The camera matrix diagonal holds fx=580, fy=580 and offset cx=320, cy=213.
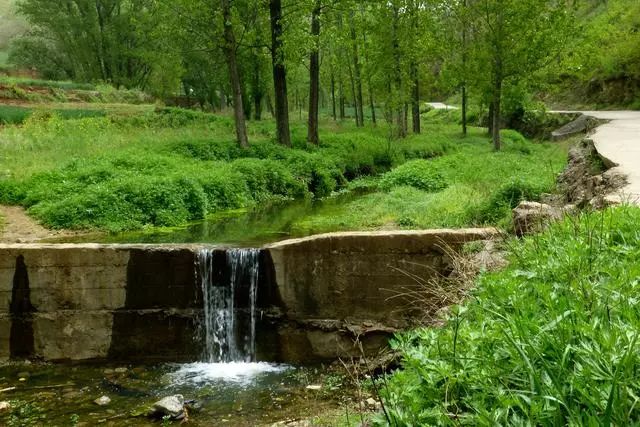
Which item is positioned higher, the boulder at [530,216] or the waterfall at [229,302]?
the boulder at [530,216]

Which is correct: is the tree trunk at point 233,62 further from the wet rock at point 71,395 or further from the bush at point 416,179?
the wet rock at point 71,395

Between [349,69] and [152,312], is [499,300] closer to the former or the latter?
[152,312]

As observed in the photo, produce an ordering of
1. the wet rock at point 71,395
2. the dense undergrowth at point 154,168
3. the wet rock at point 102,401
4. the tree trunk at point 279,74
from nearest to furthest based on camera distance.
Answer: the wet rock at point 102,401 < the wet rock at point 71,395 < the dense undergrowth at point 154,168 < the tree trunk at point 279,74

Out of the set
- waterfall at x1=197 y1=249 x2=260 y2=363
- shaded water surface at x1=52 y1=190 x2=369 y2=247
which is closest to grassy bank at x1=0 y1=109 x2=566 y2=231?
shaded water surface at x1=52 y1=190 x2=369 y2=247

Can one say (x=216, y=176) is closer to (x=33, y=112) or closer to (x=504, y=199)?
(x=504, y=199)

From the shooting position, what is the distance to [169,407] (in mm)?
6656

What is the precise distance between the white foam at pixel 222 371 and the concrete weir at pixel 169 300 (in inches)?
12.4

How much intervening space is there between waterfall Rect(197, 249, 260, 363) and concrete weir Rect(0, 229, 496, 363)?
142 mm

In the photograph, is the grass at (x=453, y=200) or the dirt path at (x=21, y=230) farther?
the dirt path at (x=21, y=230)

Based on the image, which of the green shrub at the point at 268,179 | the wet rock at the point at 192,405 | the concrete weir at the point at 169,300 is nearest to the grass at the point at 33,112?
the green shrub at the point at 268,179

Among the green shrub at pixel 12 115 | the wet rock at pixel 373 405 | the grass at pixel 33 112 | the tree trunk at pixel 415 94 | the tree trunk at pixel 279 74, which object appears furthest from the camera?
the tree trunk at pixel 415 94

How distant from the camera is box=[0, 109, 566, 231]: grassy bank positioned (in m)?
12.1

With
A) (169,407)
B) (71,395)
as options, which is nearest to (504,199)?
(169,407)

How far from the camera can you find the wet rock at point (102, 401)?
7.12 m
